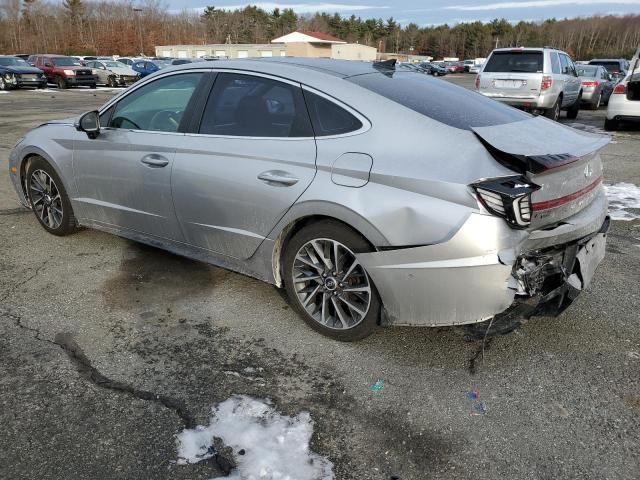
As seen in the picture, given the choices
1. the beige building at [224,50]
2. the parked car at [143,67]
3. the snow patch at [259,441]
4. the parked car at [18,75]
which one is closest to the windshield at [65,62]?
the parked car at [18,75]

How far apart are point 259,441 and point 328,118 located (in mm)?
1784

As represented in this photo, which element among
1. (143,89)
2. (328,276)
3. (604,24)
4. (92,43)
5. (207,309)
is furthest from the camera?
(604,24)

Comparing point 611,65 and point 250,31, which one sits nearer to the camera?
point 611,65

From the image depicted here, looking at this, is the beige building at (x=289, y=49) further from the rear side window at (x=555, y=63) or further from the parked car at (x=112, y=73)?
the rear side window at (x=555, y=63)

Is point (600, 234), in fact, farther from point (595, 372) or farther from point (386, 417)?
point (386, 417)

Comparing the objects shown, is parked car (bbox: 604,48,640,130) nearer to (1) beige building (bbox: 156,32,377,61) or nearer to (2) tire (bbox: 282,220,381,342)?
(2) tire (bbox: 282,220,381,342)

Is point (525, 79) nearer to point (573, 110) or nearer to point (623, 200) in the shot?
point (573, 110)

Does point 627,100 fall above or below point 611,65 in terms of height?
below

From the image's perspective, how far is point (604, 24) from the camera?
12825 cm

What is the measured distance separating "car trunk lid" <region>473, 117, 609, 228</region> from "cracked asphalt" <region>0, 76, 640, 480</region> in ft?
2.87

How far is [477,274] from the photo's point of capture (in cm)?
Result: 264

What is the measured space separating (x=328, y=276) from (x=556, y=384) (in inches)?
53.6

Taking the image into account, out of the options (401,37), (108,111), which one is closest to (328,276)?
(108,111)

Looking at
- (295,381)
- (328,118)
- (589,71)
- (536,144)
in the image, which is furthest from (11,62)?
(536,144)
